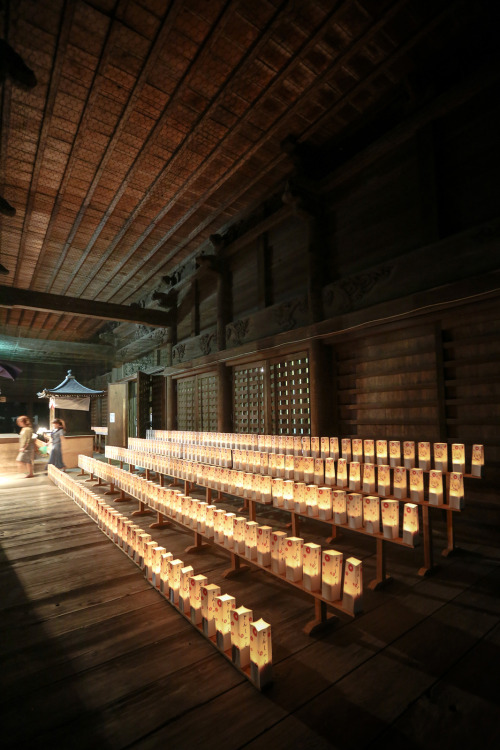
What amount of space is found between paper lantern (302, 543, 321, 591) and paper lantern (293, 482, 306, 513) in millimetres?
921

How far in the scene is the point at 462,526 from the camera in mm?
3896

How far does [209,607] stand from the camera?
2176mm

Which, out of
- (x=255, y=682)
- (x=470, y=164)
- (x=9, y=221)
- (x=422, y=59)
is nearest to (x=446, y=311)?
(x=470, y=164)

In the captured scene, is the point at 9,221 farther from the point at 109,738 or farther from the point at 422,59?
the point at 109,738

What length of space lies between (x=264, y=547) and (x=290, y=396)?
3.91 meters

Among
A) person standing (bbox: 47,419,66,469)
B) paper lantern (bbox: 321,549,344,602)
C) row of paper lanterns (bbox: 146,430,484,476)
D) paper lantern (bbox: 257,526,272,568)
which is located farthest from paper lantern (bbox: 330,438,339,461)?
person standing (bbox: 47,419,66,469)

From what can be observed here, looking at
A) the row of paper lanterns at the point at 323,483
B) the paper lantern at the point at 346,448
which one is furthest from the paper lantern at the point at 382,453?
the paper lantern at the point at 346,448

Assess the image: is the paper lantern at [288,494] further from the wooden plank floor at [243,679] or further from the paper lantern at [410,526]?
the paper lantern at [410,526]

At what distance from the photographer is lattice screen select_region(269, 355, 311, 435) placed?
6.04m

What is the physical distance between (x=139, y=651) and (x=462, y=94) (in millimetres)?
6308

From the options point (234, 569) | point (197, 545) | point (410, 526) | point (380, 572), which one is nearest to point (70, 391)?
point (197, 545)

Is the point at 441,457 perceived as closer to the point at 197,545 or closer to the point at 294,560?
the point at 294,560

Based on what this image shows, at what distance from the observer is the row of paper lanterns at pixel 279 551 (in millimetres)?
2041

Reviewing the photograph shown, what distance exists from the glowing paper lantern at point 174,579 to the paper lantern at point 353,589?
1.22 meters
